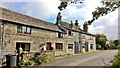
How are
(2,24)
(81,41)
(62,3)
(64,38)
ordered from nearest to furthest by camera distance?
(62,3) → (2,24) → (64,38) → (81,41)

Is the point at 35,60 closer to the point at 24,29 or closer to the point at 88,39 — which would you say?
the point at 24,29

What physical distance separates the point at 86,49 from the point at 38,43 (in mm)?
22577

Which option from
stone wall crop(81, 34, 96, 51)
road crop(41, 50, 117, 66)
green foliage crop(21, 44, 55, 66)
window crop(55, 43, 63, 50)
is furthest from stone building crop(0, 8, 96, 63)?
road crop(41, 50, 117, 66)

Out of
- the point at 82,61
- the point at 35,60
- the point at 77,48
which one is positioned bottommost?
the point at 82,61


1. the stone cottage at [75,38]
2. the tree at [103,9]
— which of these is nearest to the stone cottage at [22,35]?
the stone cottage at [75,38]

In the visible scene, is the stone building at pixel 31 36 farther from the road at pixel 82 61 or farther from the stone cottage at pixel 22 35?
the road at pixel 82 61

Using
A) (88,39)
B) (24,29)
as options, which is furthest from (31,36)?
(88,39)

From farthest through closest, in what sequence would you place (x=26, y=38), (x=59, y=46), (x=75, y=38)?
(x=75, y=38) < (x=59, y=46) < (x=26, y=38)

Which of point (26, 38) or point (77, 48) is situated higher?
point (26, 38)

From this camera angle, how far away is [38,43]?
2727 cm

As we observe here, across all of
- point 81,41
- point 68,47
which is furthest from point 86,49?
point 68,47

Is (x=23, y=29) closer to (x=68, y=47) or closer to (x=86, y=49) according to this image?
(x=68, y=47)

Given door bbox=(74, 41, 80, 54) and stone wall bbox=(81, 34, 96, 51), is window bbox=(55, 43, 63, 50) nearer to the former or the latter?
door bbox=(74, 41, 80, 54)

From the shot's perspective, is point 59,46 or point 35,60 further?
point 59,46
